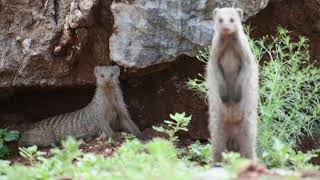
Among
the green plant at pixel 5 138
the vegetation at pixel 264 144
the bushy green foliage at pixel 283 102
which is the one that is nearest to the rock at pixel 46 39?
the green plant at pixel 5 138

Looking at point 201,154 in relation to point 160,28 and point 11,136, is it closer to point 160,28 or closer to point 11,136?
point 160,28

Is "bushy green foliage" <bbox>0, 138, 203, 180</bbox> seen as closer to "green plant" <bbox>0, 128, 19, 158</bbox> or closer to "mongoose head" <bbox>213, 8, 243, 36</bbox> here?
"mongoose head" <bbox>213, 8, 243, 36</bbox>

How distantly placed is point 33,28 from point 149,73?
5.20 ft

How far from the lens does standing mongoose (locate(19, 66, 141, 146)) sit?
780cm

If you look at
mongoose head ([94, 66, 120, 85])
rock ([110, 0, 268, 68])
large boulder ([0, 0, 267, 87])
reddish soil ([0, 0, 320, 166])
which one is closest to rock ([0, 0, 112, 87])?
large boulder ([0, 0, 267, 87])

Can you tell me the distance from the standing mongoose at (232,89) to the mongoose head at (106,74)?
9.48 ft

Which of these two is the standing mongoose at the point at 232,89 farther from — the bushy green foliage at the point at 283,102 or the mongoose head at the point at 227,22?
the bushy green foliage at the point at 283,102

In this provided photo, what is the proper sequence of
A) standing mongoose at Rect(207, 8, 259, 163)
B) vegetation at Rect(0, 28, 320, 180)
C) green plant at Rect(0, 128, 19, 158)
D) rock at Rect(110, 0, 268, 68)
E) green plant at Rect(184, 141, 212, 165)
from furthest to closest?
green plant at Rect(0, 128, 19, 158) → rock at Rect(110, 0, 268, 68) → green plant at Rect(184, 141, 212, 165) → standing mongoose at Rect(207, 8, 259, 163) → vegetation at Rect(0, 28, 320, 180)

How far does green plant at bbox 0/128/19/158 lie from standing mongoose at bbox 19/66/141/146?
0.25 m

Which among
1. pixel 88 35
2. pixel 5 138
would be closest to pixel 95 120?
pixel 5 138

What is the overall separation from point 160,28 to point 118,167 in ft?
9.47

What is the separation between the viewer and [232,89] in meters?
4.67

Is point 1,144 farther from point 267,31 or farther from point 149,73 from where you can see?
point 267,31

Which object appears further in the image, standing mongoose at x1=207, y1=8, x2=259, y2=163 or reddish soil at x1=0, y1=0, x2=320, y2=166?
reddish soil at x1=0, y1=0, x2=320, y2=166
